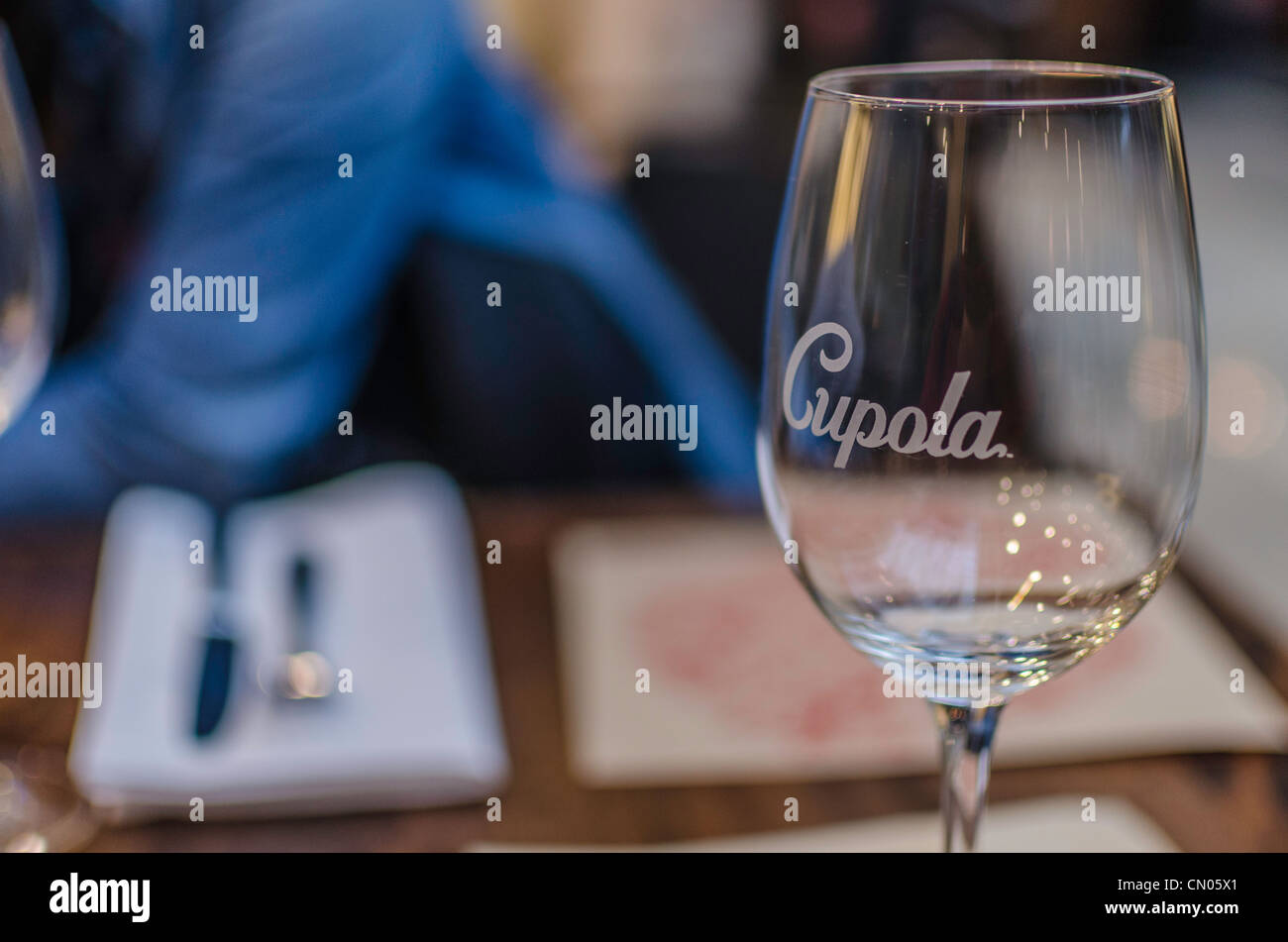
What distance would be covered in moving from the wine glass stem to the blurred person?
819 millimetres

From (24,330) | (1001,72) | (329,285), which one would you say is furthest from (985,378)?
(329,285)

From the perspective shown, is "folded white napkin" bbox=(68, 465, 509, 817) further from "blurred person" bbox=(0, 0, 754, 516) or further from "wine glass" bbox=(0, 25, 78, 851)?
"blurred person" bbox=(0, 0, 754, 516)

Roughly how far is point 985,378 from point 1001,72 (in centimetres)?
9

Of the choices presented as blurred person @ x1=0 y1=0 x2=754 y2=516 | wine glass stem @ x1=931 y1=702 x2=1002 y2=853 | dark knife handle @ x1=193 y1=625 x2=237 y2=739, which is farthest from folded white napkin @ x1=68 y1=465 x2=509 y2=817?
blurred person @ x1=0 y1=0 x2=754 y2=516

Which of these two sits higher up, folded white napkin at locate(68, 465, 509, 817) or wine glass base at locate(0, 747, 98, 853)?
folded white napkin at locate(68, 465, 509, 817)

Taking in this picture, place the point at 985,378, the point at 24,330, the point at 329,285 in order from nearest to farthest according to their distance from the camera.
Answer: the point at 985,378 → the point at 24,330 → the point at 329,285

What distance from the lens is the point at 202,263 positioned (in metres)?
1.16

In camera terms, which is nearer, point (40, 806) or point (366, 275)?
point (40, 806)

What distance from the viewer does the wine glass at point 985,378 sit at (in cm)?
28

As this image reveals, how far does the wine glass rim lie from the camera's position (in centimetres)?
27

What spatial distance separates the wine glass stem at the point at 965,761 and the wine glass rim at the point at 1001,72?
0.47 feet

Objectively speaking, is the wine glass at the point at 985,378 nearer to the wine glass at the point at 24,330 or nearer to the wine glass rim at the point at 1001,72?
the wine glass rim at the point at 1001,72

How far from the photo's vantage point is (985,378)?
0.92 feet

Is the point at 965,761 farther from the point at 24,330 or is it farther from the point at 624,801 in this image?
the point at 24,330
